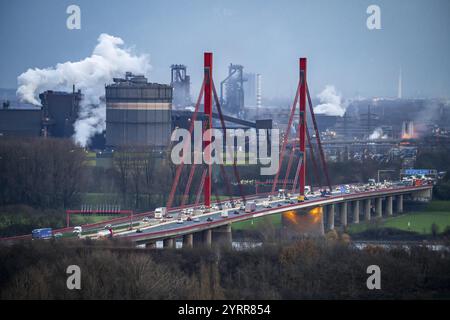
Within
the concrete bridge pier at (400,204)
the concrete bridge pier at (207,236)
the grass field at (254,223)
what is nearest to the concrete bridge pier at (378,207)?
the concrete bridge pier at (400,204)

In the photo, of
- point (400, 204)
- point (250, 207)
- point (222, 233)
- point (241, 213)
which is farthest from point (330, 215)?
point (222, 233)

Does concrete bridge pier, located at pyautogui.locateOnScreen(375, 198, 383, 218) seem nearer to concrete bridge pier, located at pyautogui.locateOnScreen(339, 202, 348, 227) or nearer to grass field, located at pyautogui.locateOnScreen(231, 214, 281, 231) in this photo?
concrete bridge pier, located at pyautogui.locateOnScreen(339, 202, 348, 227)

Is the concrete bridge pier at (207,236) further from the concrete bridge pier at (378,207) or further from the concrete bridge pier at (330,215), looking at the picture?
the concrete bridge pier at (378,207)

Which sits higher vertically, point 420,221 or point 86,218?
point 86,218

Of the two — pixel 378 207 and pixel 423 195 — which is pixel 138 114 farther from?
pixel 423 195

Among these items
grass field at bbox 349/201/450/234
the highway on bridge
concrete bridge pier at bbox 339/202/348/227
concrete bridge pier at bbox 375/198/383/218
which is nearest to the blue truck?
the highway on bridge
